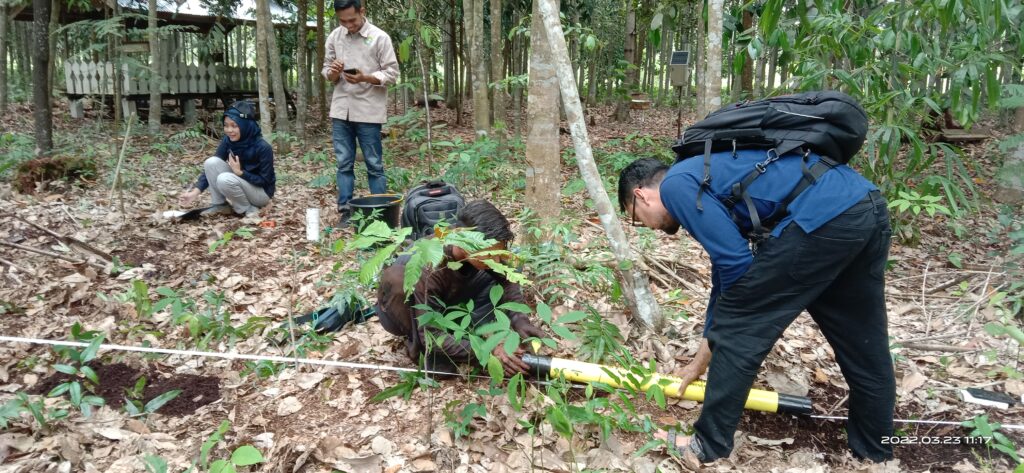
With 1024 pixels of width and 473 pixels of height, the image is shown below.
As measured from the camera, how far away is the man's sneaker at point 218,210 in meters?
5.85

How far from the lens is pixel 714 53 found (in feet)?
14.3

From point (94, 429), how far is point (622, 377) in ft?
7.58

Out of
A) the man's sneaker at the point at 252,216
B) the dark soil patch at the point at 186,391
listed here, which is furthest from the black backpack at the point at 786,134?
the man's sneaker at the point at 252,216

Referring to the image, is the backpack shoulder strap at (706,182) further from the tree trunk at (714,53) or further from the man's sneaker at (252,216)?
the man's sneaker at (252,216)

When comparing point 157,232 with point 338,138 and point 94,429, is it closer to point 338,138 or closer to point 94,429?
point 338,138

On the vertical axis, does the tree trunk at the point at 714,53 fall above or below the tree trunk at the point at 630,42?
below

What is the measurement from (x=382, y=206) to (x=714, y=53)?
2583mm

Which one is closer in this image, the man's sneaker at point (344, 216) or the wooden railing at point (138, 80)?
the man's sneaker at point (344, 216)

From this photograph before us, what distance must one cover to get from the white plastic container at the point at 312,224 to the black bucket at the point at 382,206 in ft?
0.93

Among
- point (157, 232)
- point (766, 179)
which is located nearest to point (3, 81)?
point (157, 232)

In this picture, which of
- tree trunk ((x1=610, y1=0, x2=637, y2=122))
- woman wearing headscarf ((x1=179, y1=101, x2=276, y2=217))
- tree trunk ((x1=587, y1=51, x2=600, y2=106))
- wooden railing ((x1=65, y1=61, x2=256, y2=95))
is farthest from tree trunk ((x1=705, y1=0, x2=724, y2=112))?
tree trunk ((x1=587, y1=51, x2=600, y2=106))

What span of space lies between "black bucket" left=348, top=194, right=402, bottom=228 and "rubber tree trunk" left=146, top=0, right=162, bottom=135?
4.21m

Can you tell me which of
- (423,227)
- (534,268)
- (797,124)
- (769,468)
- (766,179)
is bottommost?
(769,468)

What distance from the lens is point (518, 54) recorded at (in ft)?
50.9
